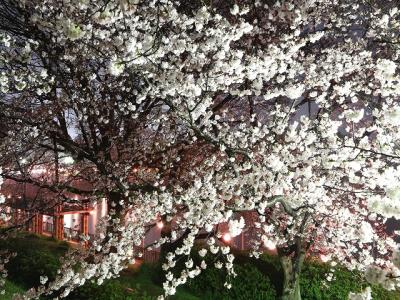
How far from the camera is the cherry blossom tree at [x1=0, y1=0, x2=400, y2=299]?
756cm

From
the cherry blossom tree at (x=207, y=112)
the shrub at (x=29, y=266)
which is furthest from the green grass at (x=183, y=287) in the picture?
the cherry blossom tree at (x=207, y=112)

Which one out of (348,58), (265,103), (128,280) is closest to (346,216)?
(348,58)

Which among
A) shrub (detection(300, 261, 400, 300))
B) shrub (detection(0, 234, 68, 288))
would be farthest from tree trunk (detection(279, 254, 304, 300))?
shrub (detection(0, 234, 68, 288))

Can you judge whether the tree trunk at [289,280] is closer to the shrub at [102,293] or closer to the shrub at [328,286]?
the shrub at [328,286]

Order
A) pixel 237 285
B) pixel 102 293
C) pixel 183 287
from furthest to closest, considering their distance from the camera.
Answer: pixel 183 287
pixel 237 285
pixel 102 293

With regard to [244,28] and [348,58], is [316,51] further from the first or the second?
[244,28]

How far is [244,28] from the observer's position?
747 centimetres

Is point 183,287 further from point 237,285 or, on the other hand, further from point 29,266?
point 29,266

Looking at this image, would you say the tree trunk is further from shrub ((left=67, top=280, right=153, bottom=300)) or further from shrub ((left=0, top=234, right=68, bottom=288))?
shrub ((left=0, top=234, right=68, bottom=288))

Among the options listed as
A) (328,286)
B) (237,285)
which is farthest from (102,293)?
(328,286)

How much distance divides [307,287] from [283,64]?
338 inches

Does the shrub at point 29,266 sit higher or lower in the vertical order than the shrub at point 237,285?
higher

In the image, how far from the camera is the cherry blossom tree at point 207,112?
756 cm

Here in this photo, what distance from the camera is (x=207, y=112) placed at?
995 cm
